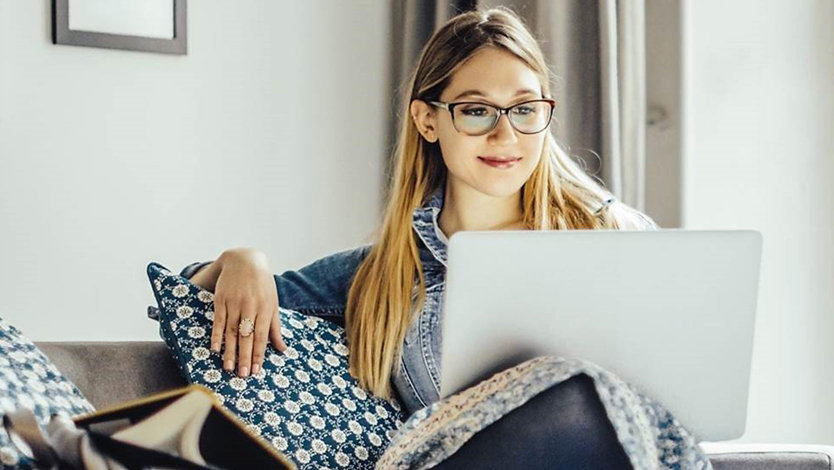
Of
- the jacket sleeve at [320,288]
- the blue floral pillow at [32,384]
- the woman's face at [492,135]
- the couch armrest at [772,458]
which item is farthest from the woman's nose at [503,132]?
the blue floral pillow at [32,384]

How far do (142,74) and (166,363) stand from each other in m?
0.82

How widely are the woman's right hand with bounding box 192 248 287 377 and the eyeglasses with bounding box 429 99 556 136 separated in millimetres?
410

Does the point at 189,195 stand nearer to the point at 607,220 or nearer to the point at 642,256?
the point at 607,220

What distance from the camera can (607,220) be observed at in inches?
74.6

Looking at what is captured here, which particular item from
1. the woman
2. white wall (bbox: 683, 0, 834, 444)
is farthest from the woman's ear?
white wall (bbox: 683, 0, 834, 444)

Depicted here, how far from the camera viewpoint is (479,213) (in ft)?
6.34

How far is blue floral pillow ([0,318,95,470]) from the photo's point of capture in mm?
1387

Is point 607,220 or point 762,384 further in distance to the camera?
point 762,384

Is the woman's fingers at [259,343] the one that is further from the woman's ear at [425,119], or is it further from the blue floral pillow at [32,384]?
the woman's ear at [425,119]

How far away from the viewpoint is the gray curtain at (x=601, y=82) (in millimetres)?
2317

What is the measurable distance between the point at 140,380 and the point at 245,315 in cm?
20

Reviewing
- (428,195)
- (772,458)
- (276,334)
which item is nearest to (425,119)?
(428,195)

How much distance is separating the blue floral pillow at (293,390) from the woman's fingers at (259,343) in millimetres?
14

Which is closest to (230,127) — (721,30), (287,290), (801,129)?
(287,290)
